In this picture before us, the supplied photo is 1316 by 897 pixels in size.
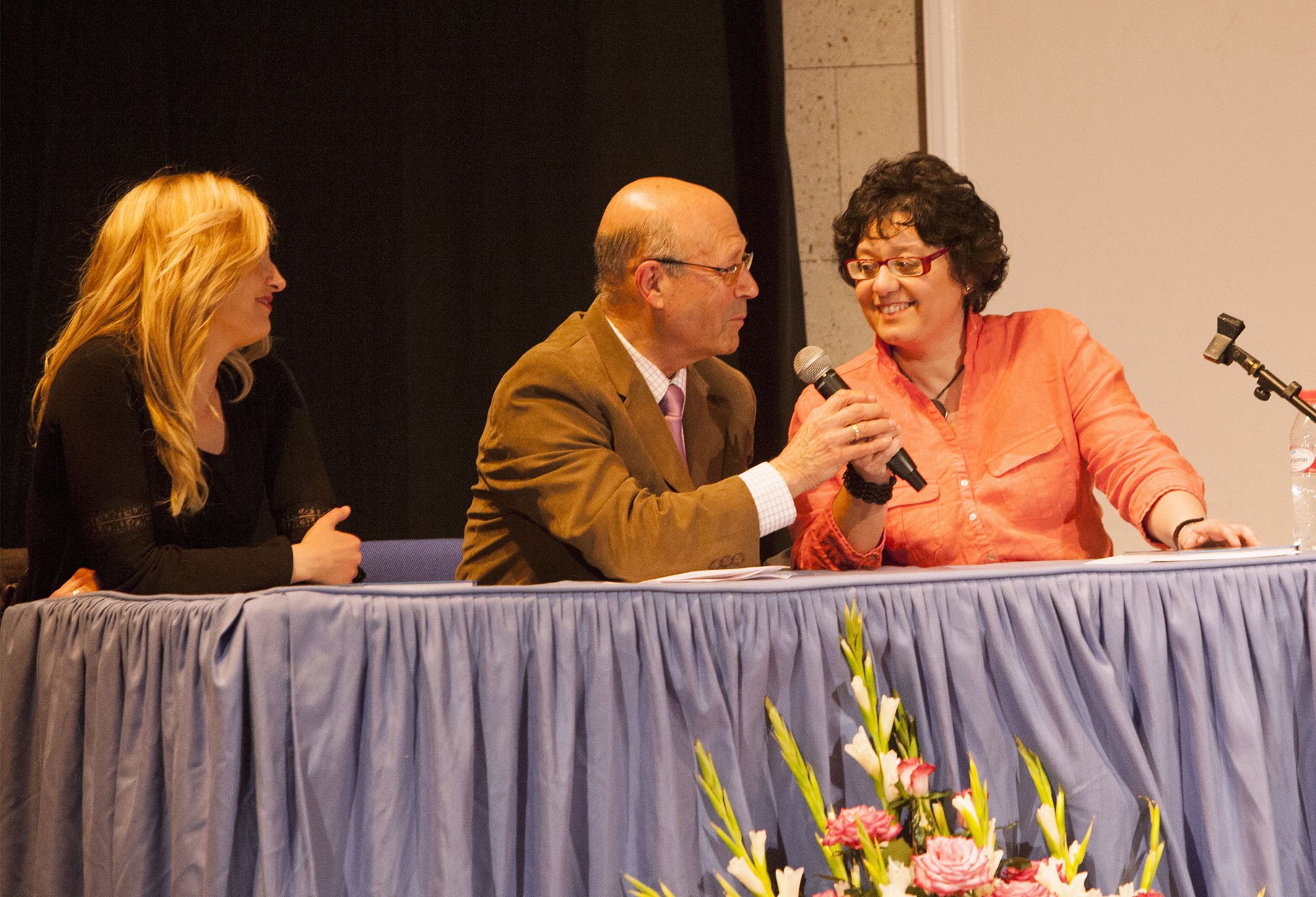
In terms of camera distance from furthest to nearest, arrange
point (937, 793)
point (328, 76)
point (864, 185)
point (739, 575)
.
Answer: point (328, 76) < point (864, 185) < point (739, 575) < point (937, 793)

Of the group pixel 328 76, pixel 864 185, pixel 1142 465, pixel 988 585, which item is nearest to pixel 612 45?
pixel 328 76

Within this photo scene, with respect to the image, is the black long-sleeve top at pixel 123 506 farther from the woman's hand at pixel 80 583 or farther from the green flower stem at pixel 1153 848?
Answer: the green flower stem at pixel 1153 848

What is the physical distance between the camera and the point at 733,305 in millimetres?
2387

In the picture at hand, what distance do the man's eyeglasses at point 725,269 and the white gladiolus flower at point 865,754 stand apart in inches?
46.6

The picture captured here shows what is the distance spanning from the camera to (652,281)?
2.31m

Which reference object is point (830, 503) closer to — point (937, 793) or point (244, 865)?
point (937, 793)

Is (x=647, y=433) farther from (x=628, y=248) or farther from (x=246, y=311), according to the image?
(x=246, y=311)

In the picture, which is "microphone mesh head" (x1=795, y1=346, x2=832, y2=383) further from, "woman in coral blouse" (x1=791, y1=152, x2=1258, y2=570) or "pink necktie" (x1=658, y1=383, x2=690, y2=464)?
"pink necktie" (x1=658, y1=383, x2=690, y2=464)

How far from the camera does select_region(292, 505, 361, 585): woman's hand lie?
85.0 inches

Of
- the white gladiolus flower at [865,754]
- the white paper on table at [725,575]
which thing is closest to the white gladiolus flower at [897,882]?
the white gladiolus flower at [865,754]

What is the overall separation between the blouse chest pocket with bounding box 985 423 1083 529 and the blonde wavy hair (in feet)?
5.05

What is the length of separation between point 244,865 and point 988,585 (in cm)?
102

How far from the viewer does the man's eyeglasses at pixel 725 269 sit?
232 cm

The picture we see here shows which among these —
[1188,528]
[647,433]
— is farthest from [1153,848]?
[647,433]
